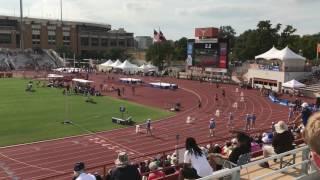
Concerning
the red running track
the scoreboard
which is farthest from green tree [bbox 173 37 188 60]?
the red running track

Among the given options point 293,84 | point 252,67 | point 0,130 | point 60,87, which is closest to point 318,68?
point 252,67

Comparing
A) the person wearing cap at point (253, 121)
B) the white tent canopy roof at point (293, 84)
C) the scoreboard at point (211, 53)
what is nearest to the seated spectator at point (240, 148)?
the person wearing cap at point (253, 121)

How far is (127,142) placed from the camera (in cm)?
3100

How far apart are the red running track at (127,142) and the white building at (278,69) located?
34.4ft

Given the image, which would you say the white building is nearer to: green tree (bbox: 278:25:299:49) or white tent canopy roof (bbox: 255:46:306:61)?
white tent canopy roof (bbox: 255:46:306:61)

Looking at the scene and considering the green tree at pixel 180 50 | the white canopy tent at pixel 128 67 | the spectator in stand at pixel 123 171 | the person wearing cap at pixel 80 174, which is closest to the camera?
the spectator in stand at pixel 123 171

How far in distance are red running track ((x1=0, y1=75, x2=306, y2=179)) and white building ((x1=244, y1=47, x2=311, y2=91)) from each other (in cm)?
1050

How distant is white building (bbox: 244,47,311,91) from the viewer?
6269 centimetres

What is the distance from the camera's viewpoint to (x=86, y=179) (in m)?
Answer: 7.85

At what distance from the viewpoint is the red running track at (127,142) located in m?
25.0

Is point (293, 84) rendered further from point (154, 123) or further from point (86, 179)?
point (86, 179)

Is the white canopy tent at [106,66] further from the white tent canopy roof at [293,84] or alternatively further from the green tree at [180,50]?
the white tent canopy roof at [293,84]

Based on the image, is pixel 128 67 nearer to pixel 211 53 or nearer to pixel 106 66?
pixel 106 66

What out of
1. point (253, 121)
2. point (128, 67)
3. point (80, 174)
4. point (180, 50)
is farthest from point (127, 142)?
point (180, 50)
